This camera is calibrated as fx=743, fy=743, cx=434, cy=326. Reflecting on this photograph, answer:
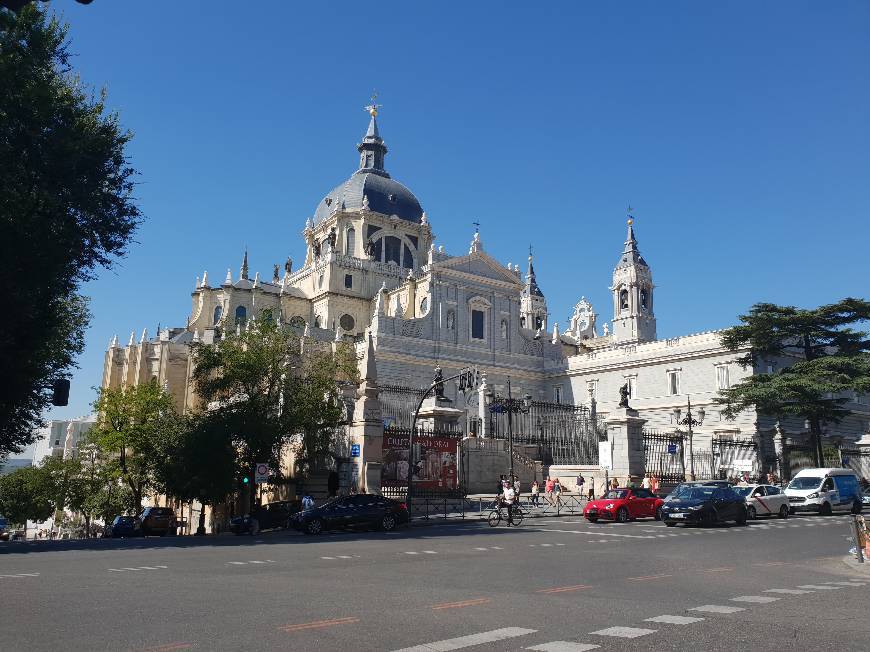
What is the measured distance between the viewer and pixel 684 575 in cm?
1212

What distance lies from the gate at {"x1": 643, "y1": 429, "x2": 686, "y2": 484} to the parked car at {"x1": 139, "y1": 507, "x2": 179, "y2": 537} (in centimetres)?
2169

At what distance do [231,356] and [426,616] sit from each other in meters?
25.7

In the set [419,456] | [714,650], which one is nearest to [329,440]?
[419,456]

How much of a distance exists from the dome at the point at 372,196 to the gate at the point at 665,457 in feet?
157

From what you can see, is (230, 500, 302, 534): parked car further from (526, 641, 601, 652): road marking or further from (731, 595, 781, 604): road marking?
(526, 641, 601, 652): road marking

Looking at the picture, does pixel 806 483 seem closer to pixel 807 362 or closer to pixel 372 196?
pixel 807 362

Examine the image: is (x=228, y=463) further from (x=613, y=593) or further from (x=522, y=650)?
(x=522, y=650)

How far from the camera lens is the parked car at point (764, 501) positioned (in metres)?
27.4

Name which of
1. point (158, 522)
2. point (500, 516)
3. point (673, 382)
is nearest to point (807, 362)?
point (673, 382)

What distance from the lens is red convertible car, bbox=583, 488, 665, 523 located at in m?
25.5

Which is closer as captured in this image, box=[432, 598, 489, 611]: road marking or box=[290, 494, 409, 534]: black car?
box=[432, 598, 489, 611]: road marking

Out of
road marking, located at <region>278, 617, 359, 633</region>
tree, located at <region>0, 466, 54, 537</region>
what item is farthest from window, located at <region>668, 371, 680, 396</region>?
road marking, located at <region>278, 617, 359, 633</region>

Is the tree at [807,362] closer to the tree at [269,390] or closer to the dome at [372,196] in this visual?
the tree at [269,390]

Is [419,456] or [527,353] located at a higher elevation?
[527,353]
